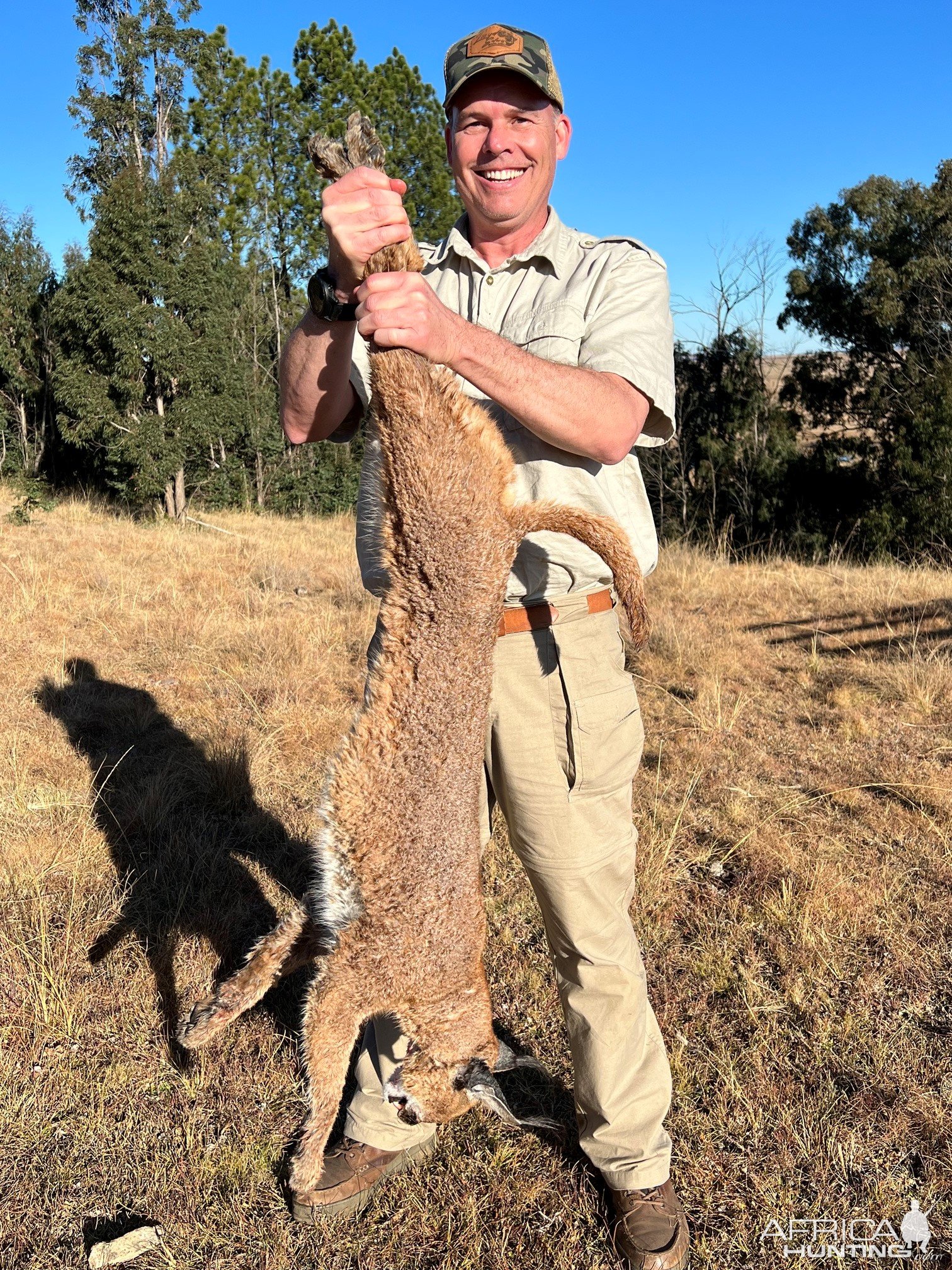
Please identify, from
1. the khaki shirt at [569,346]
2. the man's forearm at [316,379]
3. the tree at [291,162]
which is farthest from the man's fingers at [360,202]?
the tree at [291,162]

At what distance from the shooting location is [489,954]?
150 inches

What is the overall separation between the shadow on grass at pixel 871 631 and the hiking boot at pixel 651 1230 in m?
6.27

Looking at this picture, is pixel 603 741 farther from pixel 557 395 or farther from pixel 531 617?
pixel 557 395

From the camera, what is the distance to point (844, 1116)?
2.93 meters

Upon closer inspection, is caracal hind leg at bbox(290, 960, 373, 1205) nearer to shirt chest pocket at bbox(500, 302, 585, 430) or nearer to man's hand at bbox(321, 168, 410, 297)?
shirt chest pocket at bbox(500, 302, 585, 430)

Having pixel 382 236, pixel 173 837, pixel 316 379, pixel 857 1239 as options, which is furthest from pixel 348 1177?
pixel 382 236

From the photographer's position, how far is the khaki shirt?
2074 millimetres

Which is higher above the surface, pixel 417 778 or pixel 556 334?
pixel 556 334

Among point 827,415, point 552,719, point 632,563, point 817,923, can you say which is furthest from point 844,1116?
point 827,415

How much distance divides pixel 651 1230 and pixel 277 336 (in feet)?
90.8

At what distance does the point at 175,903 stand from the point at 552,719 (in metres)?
2.45

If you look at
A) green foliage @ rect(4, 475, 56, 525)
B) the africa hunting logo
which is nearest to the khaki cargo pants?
the africa hunting logo

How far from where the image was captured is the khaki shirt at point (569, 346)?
2.07m

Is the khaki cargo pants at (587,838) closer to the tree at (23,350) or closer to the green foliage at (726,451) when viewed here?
the green foliage at (726,451)
